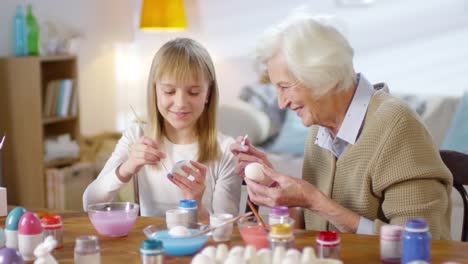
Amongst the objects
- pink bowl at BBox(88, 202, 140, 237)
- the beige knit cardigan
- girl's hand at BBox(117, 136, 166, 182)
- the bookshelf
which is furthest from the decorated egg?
the bookshelf

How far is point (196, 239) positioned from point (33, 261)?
0.38m

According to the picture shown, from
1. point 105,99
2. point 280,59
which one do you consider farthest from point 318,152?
point 105,99

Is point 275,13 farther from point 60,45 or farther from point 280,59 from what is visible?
point 280,59

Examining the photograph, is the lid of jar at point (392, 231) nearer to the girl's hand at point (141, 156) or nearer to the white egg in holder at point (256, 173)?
the white egg in holder at point (256, 173)

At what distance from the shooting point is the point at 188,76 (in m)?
2.41

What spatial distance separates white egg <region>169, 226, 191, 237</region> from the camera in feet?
5.85

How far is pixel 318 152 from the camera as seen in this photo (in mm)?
2342

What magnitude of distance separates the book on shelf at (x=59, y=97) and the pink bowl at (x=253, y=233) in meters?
3.10

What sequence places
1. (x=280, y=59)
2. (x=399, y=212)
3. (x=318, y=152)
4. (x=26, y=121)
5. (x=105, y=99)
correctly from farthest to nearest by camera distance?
(x=105, y=99) < (x=26, y=121) < (x=318, y=152) < (x=280, y=59) < (x=399, y=212)

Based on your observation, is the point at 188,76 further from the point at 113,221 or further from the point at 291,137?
the point at 291,137

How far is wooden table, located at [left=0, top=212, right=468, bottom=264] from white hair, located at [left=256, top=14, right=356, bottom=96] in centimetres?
45

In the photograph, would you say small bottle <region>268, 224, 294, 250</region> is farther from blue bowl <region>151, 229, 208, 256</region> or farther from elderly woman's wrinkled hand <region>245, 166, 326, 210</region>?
elderly woman's wrinkled hand <region>245, 166, 326, 210</region>

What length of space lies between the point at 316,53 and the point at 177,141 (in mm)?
662

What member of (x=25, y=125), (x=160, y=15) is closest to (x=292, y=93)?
(x=25, y=125)
